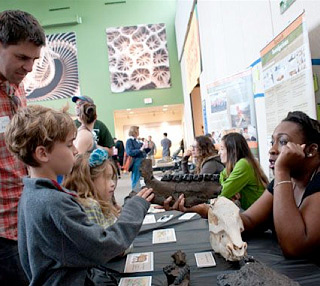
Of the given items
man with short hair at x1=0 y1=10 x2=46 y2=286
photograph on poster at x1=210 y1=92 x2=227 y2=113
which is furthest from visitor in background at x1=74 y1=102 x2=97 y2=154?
photograph on poster at x1=210 y1=92 x2=227 y2=113

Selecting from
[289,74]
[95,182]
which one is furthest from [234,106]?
[95,182]

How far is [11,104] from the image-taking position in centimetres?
145

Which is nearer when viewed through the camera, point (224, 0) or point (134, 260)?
point (134, 260)

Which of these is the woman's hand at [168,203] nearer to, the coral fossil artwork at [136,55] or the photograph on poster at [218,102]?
the photograph on poster at [218,102]

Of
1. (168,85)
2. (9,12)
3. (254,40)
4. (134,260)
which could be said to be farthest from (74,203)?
(168,85)

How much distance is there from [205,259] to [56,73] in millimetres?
11813

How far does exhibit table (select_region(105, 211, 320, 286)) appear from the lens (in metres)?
1.19

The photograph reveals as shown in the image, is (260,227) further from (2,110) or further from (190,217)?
(2,110)

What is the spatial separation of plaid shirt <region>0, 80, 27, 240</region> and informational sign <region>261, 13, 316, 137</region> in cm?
172

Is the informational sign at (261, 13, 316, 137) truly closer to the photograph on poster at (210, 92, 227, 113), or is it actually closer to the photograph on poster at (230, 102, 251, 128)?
the photograph on poster at (230, 102, 251, 128)

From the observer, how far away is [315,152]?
1401mm

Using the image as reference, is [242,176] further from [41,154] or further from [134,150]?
[134,150]

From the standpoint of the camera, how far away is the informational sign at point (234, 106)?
3494mm

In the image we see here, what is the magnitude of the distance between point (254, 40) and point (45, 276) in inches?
123
